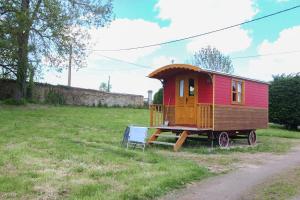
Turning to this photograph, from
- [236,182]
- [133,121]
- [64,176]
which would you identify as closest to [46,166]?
[64,176]

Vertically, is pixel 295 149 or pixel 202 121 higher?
pixel 202 121

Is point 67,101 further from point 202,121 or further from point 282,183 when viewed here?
point 282,183

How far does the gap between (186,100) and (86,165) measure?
22.8 ft

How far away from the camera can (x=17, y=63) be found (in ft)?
67.7

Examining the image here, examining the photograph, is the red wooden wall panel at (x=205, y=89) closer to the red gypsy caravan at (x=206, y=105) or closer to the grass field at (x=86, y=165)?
the red gypsy caravan at (x=206, y=105)

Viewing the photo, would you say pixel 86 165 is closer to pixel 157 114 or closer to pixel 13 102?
A: pixel 157 114

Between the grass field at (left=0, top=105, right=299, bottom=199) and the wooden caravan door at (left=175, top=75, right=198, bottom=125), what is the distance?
3.34 ft

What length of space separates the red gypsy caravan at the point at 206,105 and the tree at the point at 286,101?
29.2ft

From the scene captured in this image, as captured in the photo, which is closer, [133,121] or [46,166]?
[46,166]

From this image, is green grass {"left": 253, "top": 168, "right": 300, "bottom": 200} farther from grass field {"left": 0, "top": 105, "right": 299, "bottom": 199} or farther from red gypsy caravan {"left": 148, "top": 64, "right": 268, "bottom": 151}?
red gypsy caravan {"left": 148, "top": 64, "right": 268, "bottom": 151}

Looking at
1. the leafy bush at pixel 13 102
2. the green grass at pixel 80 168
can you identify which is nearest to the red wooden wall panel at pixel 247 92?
the green grass at pixel 80 168

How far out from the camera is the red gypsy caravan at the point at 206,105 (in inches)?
530

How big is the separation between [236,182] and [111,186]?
2.57 meters

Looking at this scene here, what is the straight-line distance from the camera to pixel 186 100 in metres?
14.7
